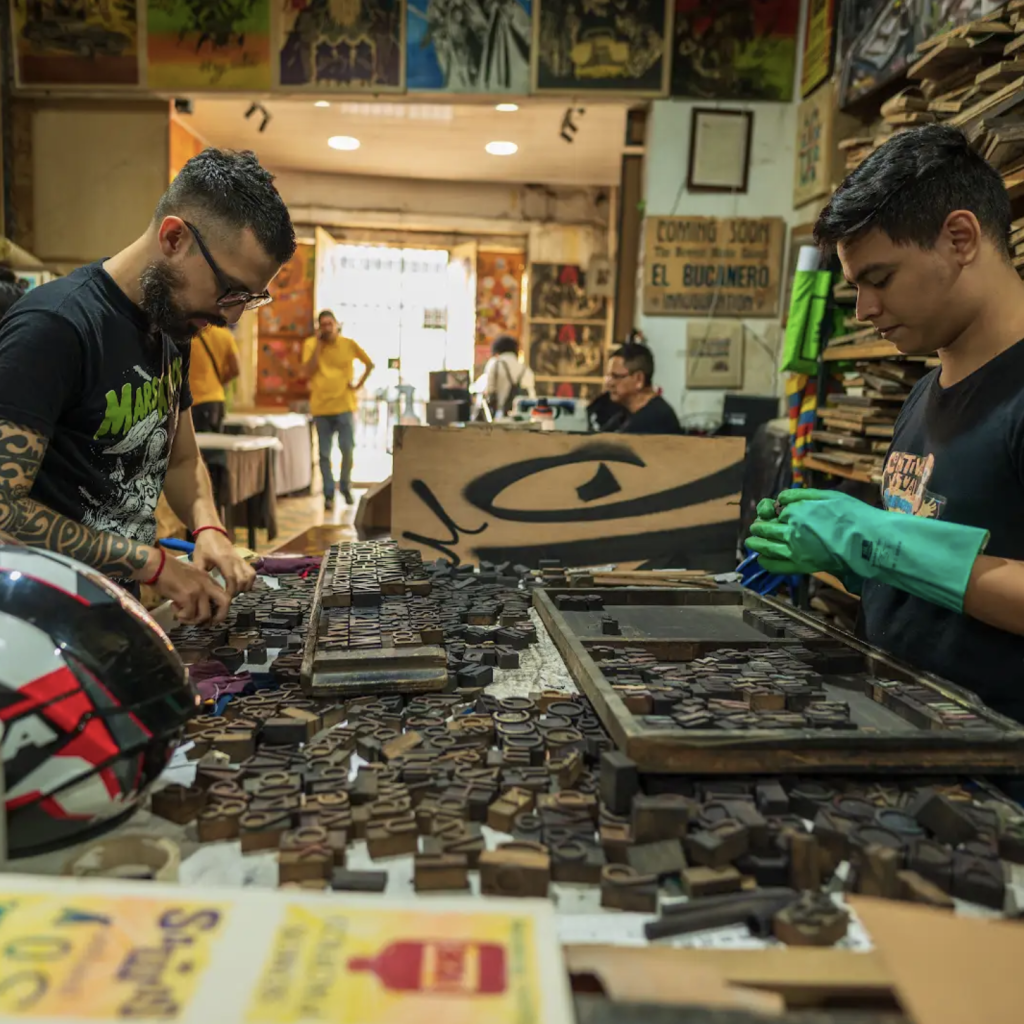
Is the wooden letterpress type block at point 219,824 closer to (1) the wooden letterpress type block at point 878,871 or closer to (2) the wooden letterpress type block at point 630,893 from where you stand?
(2) the wooden letterpress type block at point 630,893

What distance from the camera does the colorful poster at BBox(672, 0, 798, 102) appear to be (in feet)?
21.8

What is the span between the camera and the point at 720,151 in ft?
22.4

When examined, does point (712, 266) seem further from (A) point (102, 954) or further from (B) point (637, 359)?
(A) point (102, 954)

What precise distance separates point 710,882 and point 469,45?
23.2ft

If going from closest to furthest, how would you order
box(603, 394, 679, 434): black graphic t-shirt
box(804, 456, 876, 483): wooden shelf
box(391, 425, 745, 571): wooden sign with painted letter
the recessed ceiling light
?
box(391, 425, 745, 571): wooden sign with painted letter, box(804, 456, 876, 483): wooden shelf, box(603, 394, 679, 434): black graphic t-shirt, the recessed ceiling light

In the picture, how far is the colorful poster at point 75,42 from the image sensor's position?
6.93 m

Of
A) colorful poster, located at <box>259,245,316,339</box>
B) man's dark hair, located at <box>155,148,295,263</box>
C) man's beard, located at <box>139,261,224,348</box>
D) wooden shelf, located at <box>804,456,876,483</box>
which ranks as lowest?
wooden shelf, located at <box>804,456,876,483</box>

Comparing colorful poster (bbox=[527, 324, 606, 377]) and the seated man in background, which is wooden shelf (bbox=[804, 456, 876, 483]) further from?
colorful poster (bbox=[527, 324, 606, 377])

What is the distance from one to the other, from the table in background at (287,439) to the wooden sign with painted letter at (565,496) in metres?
5.04

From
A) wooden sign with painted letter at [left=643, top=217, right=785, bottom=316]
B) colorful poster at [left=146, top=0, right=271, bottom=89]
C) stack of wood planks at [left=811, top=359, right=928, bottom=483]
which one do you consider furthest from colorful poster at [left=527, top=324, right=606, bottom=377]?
stack of wood planks at [left=811, top=359, right=928, bottom=483]

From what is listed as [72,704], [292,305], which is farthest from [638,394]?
[292,305]

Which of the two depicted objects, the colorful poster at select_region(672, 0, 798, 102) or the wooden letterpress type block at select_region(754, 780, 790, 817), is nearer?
the wooden letterpress type block at select_region(754, 780, 790, 817)

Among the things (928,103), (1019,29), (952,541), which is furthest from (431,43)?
(952,541)

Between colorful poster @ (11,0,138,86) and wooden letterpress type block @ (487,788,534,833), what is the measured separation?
302 inches
